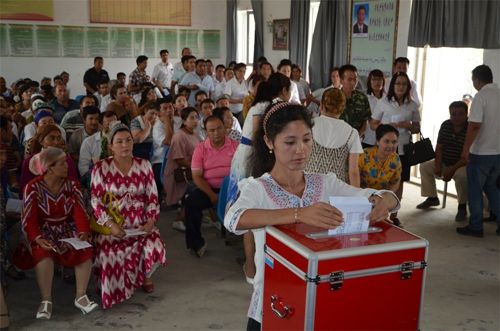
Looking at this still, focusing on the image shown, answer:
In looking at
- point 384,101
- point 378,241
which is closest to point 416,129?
point 384,101

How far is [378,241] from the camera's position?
150 centimetres

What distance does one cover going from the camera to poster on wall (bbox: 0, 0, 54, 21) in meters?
10.6

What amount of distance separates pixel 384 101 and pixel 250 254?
2386 millimetres

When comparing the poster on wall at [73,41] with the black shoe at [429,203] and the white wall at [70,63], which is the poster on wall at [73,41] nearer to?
the white wall at [70,63]

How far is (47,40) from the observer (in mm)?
11086

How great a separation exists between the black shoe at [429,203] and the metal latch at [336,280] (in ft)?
15.7

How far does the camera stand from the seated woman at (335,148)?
3736 millimetres

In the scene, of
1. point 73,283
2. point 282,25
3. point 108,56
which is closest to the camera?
point 73,283

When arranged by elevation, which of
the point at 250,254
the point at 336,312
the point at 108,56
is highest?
the point at 108,56

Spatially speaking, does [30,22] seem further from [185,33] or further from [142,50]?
[185,33]

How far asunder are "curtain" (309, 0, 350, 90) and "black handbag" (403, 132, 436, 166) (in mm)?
3401

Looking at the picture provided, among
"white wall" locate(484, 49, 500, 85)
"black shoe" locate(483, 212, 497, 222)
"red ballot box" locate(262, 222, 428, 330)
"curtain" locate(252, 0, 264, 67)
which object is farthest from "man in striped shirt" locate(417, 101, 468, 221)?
"curtain" locate(252, 0, 264, 67)

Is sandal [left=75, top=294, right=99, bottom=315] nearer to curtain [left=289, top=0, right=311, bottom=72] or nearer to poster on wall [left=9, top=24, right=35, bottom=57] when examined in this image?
curtain [left=289, top=0, right=311, bottom=72]

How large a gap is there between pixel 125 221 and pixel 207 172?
1053mm
